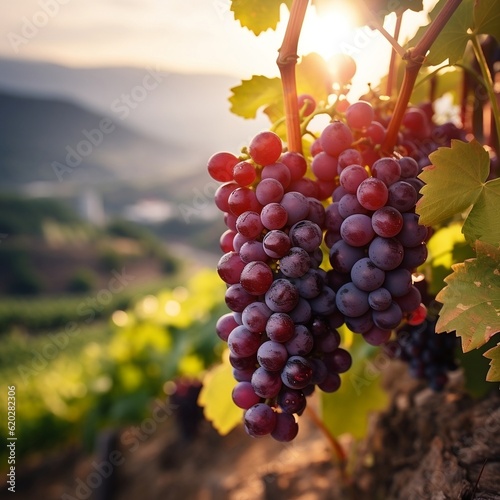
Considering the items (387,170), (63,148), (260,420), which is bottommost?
(260,420)

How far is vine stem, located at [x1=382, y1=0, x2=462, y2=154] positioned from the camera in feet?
1.50

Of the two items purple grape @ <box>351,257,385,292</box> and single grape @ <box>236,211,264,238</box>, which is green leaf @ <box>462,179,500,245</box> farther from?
single grape @ <box>236,211,264,238</box>

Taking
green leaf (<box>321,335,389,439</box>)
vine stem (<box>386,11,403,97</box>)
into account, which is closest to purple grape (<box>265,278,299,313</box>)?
vine stem (<box>386,11,403,97</box>)

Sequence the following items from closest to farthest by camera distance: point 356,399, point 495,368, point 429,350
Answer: point 495,368, point 429,350, point 356,399

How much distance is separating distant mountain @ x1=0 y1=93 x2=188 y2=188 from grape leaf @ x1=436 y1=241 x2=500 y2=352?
13.5 m

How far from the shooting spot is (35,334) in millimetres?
6344

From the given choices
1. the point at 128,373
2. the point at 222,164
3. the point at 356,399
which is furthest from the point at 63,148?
the point at 222,164

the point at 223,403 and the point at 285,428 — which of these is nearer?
the point at 285,428

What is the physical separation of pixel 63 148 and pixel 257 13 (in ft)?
50.1

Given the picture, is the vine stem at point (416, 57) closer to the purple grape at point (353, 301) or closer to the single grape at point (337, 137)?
the single grape at point (337, 137)

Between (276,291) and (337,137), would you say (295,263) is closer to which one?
(276,291)

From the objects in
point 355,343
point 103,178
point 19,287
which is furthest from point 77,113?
point 355,343

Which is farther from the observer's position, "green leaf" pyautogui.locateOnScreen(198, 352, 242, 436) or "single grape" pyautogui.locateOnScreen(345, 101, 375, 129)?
"green leaf" pyautogui.locateOnScreen(198, 352, 242, 436)

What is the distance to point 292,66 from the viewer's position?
51cm
